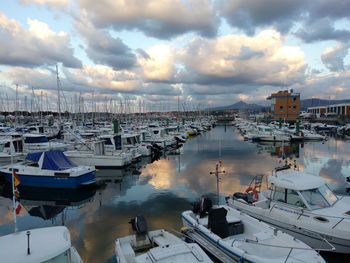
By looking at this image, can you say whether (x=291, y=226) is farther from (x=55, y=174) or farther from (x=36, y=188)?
(x=36, y=188)

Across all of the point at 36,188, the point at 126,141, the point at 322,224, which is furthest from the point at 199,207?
the point at 126,141

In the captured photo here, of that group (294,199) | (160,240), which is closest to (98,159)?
(160,240)

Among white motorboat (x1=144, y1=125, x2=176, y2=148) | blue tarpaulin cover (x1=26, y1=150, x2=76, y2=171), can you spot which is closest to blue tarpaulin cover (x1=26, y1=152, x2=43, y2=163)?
blue tarpaulin cover (x1=26, y1=150, x2=76, y2=171)

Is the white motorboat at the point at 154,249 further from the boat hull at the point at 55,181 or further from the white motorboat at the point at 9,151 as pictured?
the white motorboat at the point at 9,151

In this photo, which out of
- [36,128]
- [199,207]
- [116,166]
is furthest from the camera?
[36,128]

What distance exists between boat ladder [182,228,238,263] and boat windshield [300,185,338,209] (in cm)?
468

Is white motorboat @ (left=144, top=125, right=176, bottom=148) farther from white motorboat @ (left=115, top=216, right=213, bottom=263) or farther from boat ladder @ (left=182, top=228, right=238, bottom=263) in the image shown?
white motorboat @ (left=115, top=216, right=213, bottom=263)

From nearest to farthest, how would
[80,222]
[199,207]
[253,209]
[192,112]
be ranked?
[199,207] → [253,209] → [80,222] → [192,112]

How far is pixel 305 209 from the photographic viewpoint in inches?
467

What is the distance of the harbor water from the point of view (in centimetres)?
1419

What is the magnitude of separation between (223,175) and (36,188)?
15.2 m

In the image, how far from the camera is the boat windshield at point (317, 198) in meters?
12.1

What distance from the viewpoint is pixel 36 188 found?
843 inches

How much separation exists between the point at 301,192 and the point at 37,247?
396 inches
